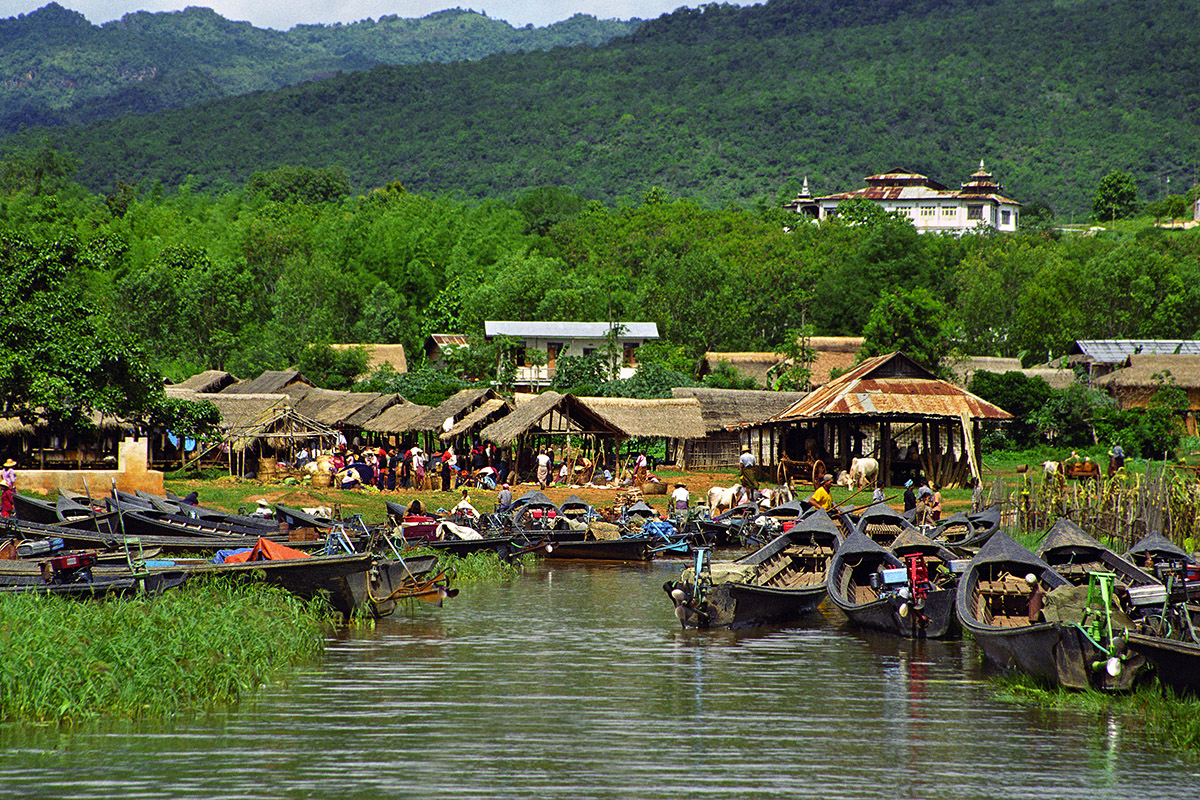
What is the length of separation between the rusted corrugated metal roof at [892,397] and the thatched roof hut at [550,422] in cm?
561

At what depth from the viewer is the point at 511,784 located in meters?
9.94

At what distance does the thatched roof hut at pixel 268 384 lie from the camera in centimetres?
4794

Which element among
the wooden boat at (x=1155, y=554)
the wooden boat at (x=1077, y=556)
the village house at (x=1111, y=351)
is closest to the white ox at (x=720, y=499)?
the wooden boat at (x=1155, y=554)

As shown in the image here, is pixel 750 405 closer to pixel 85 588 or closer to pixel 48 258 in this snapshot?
pixel 48 258

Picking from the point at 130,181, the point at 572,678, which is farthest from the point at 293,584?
the point at 130,181

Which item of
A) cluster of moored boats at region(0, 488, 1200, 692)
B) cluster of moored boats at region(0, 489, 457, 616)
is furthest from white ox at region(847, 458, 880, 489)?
cluster of moored boats at region(0, 489, 457, 616)

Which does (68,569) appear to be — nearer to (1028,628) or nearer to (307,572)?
(307,572)

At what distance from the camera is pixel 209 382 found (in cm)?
4912

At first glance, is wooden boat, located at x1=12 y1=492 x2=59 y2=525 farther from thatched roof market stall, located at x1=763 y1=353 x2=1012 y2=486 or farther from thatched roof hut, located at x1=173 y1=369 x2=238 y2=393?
thatched roof hut, located at x1=173 y1=369 x2=238 y2=393

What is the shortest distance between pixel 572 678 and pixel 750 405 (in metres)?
30.1

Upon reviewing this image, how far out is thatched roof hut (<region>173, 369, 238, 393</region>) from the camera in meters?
48.4

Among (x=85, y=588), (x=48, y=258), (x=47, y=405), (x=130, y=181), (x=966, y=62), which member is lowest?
(x=85, y=588)

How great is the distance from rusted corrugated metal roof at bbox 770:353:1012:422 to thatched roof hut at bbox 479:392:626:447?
5613 mm

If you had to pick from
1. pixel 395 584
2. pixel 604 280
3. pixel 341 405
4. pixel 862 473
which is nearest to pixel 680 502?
pixel 862 473
